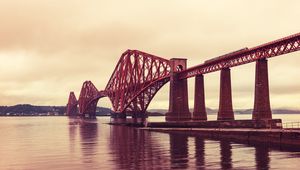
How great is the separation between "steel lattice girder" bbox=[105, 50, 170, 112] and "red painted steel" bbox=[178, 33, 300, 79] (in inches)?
1029

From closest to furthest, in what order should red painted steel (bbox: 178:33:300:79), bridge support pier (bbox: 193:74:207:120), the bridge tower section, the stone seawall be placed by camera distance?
the stone seawall, red painted steel (bbox: 178:33:300:79), bridge support pier (bbox: 193:74:207:120), the bridge tower section

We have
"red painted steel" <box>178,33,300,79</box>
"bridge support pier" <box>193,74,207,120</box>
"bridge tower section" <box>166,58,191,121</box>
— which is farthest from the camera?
"bridge tower section" <box>166,58,191,121</box>

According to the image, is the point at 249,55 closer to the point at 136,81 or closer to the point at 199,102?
the point at 199,102

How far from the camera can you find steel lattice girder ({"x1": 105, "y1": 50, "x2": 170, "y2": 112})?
12156 centimetres

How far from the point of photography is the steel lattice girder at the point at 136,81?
122 m

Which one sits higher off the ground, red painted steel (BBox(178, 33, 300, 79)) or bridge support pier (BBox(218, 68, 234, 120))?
red painted steel (BBox(178, 33, 300, 79))

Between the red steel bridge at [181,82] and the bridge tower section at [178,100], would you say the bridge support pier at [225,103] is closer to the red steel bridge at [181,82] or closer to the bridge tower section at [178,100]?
the red steel bridge at [181,82]

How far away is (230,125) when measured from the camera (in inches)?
2472

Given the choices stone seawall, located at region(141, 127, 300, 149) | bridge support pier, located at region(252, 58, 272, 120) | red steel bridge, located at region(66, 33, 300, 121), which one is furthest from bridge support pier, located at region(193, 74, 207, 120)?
bridge support pier, located at region(252, 58, 272, 120)

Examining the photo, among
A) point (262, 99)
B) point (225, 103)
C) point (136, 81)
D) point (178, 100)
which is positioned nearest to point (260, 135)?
point (262, 99)

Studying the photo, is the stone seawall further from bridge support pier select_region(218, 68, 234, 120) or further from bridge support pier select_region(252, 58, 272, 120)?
bridge support pier select_region(218, 68, 234, 120)

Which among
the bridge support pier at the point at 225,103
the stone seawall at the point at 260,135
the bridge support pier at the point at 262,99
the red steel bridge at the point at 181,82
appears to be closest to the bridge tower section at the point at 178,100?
the red steel bridge at the point at 181,82

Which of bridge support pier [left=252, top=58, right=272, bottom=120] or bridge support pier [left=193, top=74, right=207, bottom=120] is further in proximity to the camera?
bridge support pier [left=193, top=74, right=207, bottom=120]

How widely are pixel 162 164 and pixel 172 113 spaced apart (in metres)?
63.1
